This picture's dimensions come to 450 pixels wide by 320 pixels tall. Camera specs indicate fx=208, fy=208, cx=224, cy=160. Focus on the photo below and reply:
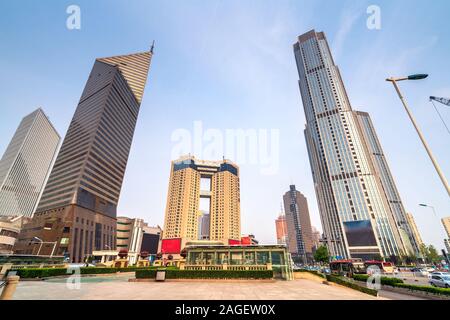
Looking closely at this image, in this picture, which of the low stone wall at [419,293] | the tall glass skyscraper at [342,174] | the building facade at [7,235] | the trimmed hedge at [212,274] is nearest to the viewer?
the low stone wall at [419,293]

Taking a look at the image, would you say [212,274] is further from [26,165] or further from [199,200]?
[26,165]

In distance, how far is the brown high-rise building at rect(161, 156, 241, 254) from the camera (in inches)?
5017

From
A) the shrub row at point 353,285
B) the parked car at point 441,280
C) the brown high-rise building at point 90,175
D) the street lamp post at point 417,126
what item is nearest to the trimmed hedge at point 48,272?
the shrub row at point 353,285

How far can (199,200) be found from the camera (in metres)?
143

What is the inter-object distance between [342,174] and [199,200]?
3619 inches

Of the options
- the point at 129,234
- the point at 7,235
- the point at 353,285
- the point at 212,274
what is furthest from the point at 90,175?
the point at 353,285

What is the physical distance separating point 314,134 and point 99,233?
457ft

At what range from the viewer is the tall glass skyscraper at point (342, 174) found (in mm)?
110062

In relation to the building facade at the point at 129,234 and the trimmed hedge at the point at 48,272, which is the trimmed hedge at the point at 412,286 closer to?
the trimmed hedge at the point at 48,272

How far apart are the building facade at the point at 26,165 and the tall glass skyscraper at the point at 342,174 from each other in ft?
691

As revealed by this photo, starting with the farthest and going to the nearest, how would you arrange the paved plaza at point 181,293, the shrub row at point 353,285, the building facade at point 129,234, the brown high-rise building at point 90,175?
the building facade at point 129,234
the brown high-rise building at point 90,175
the shrub row at point 353,285
the paved plaza at point 181,293

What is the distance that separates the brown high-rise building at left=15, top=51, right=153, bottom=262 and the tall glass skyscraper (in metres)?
107
